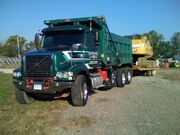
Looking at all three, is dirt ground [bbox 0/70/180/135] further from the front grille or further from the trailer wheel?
the trailer wheel

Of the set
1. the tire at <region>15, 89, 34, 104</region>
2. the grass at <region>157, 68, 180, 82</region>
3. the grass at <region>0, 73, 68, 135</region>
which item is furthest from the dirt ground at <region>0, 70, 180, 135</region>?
the grass at <region>157, 68, 180, 82</region>

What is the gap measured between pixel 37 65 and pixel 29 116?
6.48 feet

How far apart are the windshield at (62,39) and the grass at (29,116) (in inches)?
82.8

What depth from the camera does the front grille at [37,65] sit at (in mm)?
10438

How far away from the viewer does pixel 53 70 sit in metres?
10.4

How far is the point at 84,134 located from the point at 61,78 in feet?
10.5

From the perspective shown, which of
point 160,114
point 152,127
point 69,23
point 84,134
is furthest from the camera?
point 69,23

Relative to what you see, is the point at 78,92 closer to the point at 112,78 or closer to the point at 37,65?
A: the point at 37,65

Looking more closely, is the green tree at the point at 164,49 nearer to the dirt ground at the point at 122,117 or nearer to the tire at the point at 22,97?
the dirt ground at the point at 122,117

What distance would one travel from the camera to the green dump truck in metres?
10.4

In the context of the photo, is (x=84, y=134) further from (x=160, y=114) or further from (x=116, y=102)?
(x=116, y=102)

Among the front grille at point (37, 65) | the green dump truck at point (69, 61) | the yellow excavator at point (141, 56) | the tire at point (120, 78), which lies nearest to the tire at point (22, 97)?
the green dump truck at point (69, 61)

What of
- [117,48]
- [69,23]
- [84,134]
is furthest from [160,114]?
[117,48]

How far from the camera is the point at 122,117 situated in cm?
928
